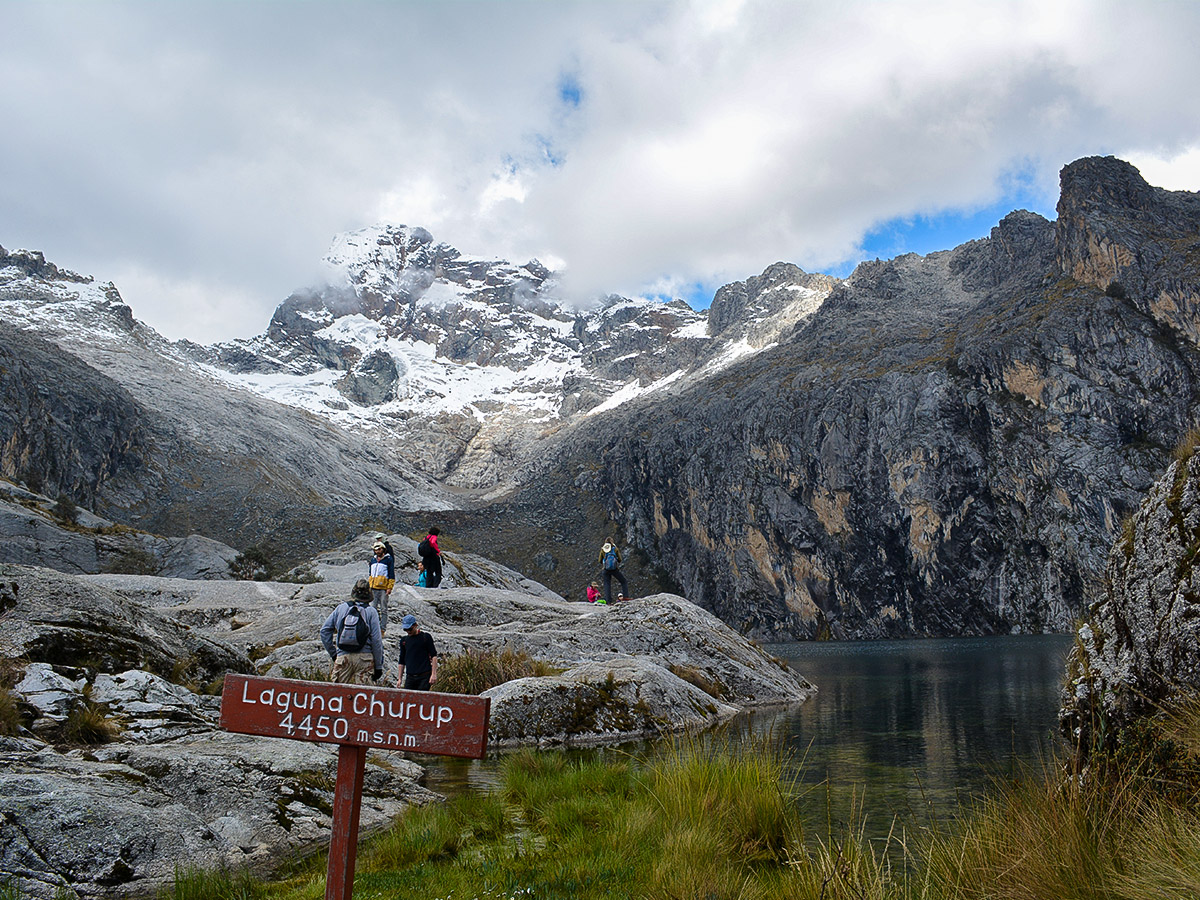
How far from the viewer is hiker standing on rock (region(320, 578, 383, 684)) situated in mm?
12039

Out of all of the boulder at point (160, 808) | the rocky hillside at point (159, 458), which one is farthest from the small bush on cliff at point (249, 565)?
the boulder at point (160, 808)

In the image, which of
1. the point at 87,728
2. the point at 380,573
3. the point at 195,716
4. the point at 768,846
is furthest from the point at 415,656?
the point at 768,846

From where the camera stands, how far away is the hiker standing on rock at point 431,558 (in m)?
23.1

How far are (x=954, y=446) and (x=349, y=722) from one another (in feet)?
401

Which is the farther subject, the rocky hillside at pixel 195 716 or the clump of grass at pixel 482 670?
the clump of grass at pixel 482 670

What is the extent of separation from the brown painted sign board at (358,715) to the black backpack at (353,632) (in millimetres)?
7493

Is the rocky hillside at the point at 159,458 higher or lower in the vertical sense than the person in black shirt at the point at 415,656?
higher

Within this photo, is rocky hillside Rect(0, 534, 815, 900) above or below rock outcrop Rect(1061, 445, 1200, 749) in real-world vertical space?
below

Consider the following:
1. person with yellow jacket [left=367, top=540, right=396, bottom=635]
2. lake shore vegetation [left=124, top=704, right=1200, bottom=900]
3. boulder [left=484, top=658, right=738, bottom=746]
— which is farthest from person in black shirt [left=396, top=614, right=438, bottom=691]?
lake shore vegetation [left=124, top=704, right=1200, bottom=900]

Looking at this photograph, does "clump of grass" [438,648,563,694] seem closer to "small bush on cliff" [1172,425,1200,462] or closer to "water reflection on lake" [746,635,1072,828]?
"water reflection on lake" [746,635,1072,828]

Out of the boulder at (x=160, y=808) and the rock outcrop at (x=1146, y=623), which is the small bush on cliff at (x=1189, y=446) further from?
the boulder at (x=160, y=808)

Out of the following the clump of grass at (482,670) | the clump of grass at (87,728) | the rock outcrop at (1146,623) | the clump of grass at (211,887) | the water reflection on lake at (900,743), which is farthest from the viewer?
the clump of grass at (482,670)

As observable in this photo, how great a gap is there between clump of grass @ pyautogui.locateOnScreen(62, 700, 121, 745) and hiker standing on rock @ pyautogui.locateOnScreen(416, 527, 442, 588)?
13258 millimetres

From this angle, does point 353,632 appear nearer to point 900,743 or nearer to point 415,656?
point 415,656
